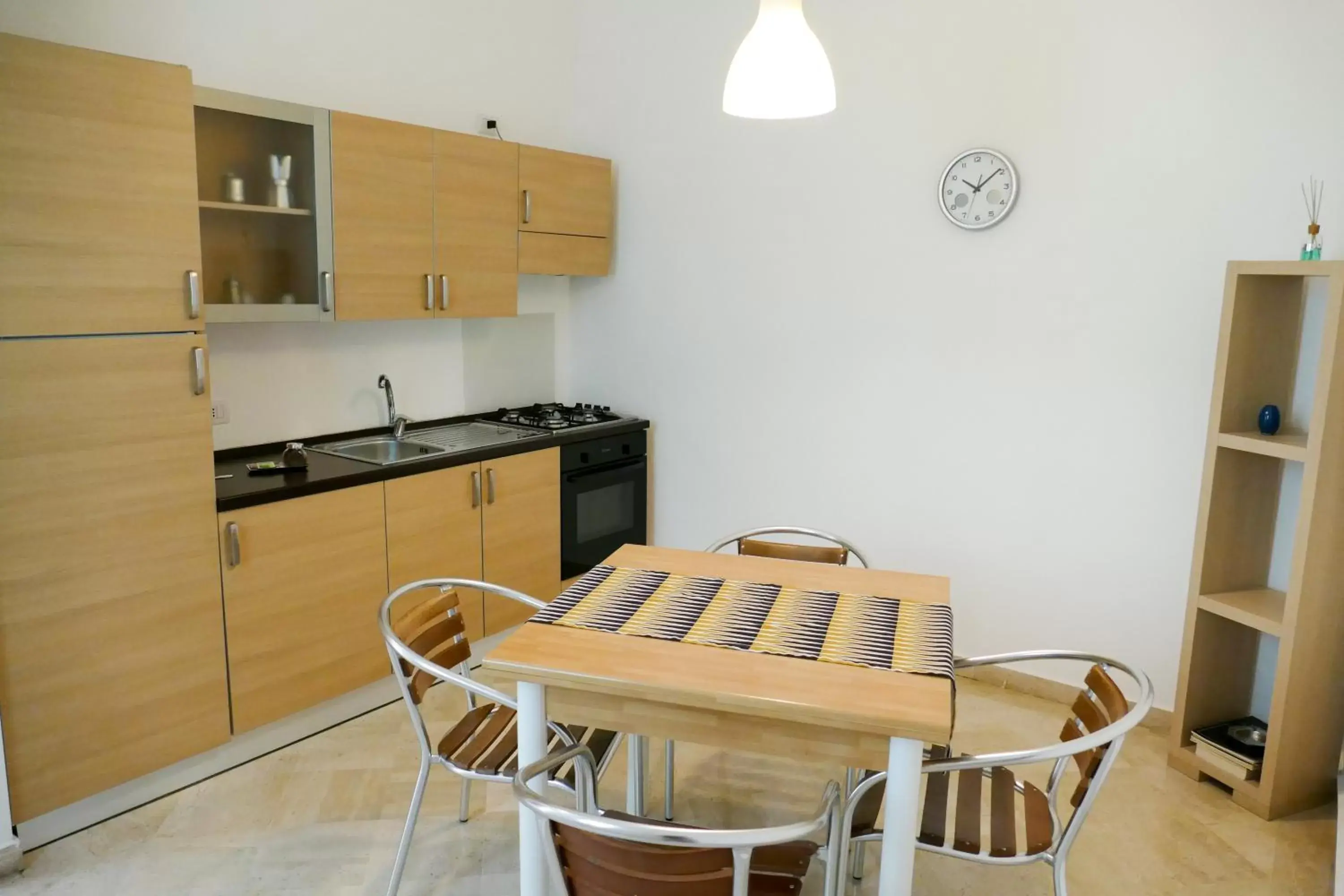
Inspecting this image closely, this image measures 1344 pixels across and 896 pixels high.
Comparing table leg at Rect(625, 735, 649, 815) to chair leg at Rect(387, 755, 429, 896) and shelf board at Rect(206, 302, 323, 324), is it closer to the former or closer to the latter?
chair leg at Rect(387, 755, 429, 896)

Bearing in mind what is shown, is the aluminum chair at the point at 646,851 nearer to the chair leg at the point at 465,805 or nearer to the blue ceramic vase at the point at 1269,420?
the chair leg at the point at 465,805

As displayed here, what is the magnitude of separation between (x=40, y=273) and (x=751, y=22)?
2894 mm

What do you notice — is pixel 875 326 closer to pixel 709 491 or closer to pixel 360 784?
pixel 709 491

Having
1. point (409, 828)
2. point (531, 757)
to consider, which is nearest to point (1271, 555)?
point (531, 757)

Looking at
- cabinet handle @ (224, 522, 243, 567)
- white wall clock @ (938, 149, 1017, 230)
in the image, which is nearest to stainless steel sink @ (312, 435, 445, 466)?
cabinet handle @ (224, 522, 243, 567)

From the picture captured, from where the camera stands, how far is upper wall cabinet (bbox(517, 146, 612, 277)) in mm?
3949

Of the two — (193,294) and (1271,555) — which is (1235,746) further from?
(193,294)

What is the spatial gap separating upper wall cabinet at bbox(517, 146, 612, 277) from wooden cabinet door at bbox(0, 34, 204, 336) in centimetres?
157

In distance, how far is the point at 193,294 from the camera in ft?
8.45

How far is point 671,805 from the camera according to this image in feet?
8.95

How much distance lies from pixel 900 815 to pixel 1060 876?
480 mm

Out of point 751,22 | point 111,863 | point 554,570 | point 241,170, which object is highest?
point 751,22

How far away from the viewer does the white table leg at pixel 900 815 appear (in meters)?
1.68

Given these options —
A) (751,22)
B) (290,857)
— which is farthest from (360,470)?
(751,22)
